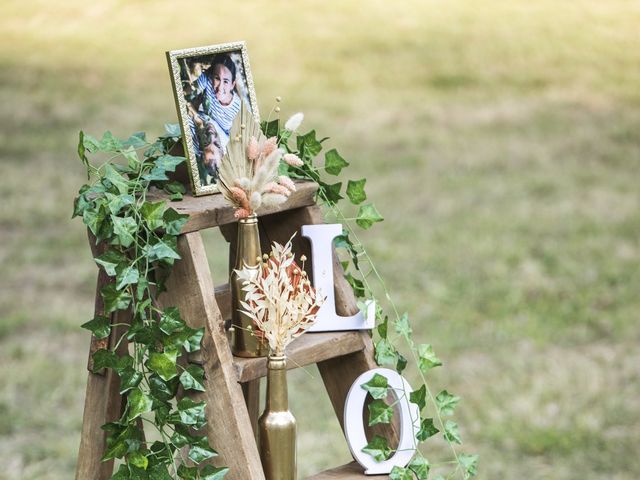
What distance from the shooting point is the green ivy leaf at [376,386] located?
5.49 ft

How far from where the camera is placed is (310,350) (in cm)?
164

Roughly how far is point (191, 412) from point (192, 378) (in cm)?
5

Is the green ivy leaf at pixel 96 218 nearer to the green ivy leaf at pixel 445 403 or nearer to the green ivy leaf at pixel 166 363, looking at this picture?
the green ivy leaf at pixel 166 363

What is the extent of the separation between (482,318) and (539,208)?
4.11 feet

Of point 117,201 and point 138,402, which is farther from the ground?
point 117,201

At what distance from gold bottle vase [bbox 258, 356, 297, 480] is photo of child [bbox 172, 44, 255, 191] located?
0.33 meters

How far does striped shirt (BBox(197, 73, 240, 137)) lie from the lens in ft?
5.35

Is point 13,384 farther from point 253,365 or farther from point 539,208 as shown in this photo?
point 539,208

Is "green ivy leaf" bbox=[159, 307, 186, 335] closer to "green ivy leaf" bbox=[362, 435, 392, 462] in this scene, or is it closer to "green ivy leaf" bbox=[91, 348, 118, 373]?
"green ivy leaf" bbox=[91, 348, 118, 373]

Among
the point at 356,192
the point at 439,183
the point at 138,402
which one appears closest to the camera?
the point at 138,402

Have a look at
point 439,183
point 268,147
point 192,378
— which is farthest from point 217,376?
point 439,183

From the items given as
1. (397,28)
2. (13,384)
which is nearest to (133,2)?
(397,28)

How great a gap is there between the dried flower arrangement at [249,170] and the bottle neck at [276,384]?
0.72 feet

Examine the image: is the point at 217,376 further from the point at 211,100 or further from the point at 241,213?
the point at 211,100
